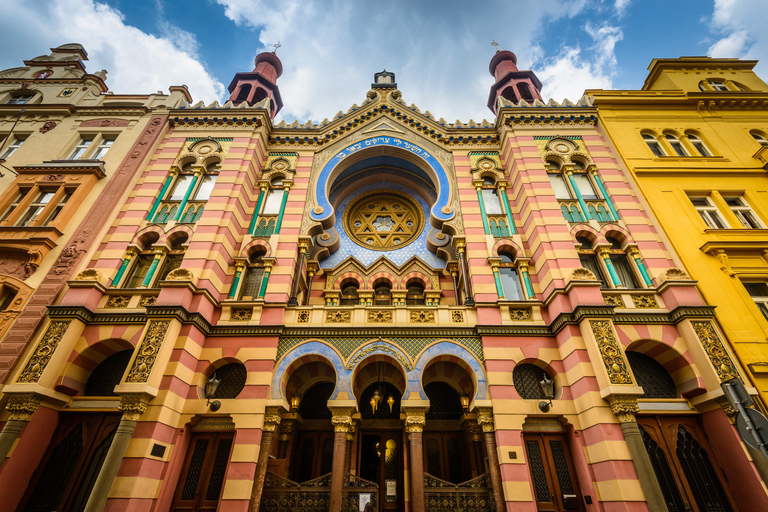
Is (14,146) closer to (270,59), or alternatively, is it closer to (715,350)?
(270,59)

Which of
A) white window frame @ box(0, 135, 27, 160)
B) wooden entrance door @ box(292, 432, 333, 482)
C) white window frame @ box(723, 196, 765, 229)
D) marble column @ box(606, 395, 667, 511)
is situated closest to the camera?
marble column @ box(606, 395, 667, 511)

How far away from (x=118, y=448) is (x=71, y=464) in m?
2.83

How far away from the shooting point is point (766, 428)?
572cm

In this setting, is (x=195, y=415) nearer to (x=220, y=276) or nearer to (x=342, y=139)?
(x=220, y=276)

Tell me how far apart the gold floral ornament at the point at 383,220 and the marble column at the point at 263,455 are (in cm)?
892

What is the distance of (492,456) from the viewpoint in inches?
432

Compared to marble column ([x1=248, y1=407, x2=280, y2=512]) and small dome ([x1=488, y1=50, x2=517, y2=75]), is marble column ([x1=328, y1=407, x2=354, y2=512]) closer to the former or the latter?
marble column ([x1=248, y1=407, x2=280, y2=512])

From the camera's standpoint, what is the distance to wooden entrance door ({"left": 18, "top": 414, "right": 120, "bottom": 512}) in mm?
10250

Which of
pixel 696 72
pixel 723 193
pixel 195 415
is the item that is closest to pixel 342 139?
pixel 195 415

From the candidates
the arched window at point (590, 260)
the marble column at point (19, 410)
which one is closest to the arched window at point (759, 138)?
the arched window at point (590, 260)

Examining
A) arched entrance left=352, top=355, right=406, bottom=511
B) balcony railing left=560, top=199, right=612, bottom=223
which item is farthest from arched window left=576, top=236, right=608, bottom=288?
arched entrance left=352, top=355, right=406, bottom=511

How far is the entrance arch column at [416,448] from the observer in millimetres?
10461

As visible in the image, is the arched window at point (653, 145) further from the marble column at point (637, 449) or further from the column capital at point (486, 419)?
the column capital at point (486, 419)

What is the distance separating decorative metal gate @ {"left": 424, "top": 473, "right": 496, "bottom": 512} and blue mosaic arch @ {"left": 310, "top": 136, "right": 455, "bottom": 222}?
10.1 m
